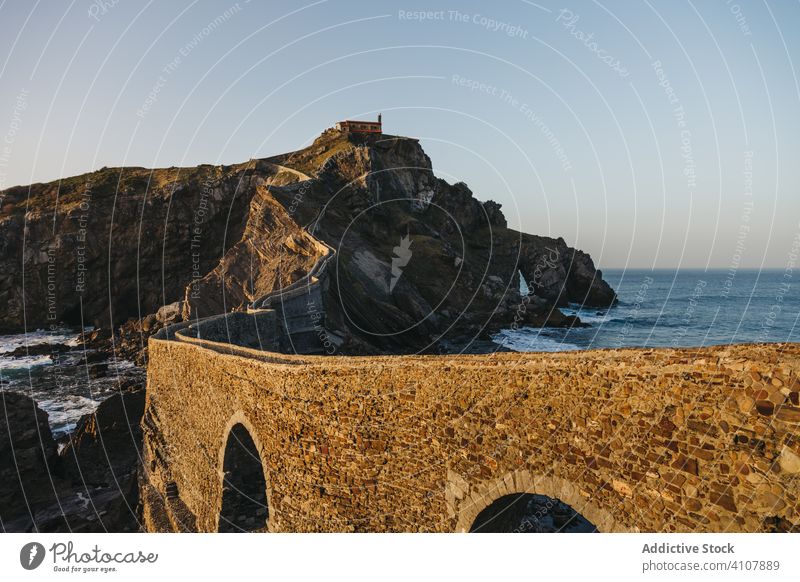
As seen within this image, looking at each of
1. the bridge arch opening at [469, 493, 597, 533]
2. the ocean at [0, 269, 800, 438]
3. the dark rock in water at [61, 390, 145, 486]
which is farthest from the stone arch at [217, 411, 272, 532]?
the ocean at [0, 269, 800, 438]

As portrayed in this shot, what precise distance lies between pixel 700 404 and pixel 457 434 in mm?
4336

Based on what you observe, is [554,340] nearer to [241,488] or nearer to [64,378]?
[241,488]

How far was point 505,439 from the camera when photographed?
8.50m

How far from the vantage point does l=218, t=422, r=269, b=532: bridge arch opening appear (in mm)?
15273

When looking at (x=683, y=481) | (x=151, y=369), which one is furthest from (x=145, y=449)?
(x=683, y=481)

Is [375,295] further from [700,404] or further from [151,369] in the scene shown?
[700,404]

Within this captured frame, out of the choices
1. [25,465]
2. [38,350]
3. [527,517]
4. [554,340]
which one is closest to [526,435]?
[527,517]

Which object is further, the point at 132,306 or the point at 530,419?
the point at 132,306

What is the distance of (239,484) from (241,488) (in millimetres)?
187

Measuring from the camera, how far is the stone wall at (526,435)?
19.2 feet

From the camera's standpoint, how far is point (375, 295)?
50.2 m

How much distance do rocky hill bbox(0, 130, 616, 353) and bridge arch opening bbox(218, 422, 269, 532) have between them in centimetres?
3058

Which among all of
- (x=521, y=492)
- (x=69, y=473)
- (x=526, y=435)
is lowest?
(x=69, y=473)

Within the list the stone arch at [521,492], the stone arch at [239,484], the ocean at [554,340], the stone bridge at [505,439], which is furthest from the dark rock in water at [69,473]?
the stone arch at [521,492]
